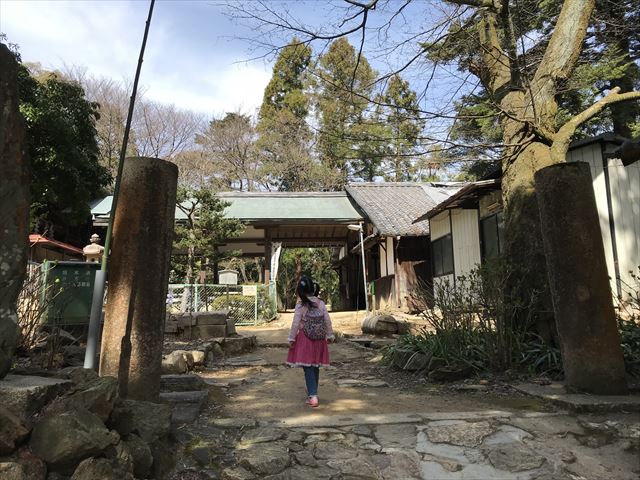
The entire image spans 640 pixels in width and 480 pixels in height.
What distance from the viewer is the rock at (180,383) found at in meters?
5.25

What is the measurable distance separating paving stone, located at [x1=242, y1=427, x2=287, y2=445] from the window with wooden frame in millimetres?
10788

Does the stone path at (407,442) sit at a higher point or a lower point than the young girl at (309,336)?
lower

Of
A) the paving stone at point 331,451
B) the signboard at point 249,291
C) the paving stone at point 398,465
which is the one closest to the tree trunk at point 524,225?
the paving stone at point 398,465

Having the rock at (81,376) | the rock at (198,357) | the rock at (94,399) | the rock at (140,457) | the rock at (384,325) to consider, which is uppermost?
the rock at (384,325)

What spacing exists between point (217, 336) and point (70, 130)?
23.5 ft

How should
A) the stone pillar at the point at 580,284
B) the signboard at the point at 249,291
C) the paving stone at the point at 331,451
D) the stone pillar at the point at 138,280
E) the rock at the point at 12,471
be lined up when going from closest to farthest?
the rock at the point at 12,471 < the paving stone at the point at 331,451 < the stone pillar at the point at 138,280 < the stone pillar at the point at 580,284 < the signboard at the point at 249,291

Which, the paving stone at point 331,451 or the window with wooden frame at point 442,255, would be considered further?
the window with wooden frame at point 442,255

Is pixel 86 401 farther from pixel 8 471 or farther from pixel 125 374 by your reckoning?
pixel 125 374

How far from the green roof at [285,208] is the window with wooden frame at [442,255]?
3.51 m

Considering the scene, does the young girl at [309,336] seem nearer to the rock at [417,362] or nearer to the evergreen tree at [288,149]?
the rock at [417,362]

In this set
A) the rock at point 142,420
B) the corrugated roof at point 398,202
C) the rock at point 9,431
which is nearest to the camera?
the rock at point 9,431

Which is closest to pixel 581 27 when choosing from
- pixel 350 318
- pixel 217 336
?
pixel 217 336

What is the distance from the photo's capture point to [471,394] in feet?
17.7

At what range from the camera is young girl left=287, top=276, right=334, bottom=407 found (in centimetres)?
514
